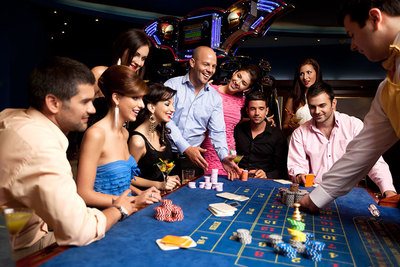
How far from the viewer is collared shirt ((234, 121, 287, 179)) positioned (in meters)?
3.61

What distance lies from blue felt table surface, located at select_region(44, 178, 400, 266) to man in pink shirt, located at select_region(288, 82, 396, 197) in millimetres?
849

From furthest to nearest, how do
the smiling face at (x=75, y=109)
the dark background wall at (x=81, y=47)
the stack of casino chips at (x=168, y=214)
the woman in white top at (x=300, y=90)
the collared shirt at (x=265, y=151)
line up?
the dark background wall at (x=81, y=47) → the woman in white top at (x=300, y=90) → the collared shirt at (x=265, y=151) → the stack of casino chips at (x=168, y=214) → the smiling face at (x=75, y=109)

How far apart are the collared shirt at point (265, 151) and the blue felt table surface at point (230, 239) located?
4.53 feet

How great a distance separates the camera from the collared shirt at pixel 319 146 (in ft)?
9.98

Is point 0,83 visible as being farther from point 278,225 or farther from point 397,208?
point 397,208

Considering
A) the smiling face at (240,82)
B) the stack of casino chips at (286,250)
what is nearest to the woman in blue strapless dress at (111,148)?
the stack of casino chips at (286,250)

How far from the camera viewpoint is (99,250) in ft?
4.23

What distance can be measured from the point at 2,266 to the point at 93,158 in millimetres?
1027

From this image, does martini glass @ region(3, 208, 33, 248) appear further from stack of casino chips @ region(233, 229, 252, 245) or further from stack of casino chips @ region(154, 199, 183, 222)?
stack of casino chips @ region(233, 229, 252, 245)

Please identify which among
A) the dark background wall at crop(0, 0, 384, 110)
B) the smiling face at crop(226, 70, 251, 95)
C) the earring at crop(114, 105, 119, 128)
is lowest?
the earring at crop(114, 105, 119, 128)

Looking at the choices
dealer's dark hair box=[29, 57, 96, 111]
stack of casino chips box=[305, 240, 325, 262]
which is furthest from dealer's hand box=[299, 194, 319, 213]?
dealer's dark hair box=[29, 57, 96, 111]

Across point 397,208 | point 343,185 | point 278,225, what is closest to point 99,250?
point 278,225

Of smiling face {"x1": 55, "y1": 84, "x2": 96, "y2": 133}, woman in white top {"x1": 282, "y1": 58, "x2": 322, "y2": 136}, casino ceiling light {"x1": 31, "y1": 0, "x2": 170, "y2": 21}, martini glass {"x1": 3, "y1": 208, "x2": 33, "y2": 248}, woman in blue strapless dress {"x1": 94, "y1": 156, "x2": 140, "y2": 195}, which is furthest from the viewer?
casino ceiling light {"x1": 31, "y1": 0, "x2": 170, "y2": 21}

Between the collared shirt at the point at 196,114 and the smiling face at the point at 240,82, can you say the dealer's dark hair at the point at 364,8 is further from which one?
the smiling face at the point at 240,82
